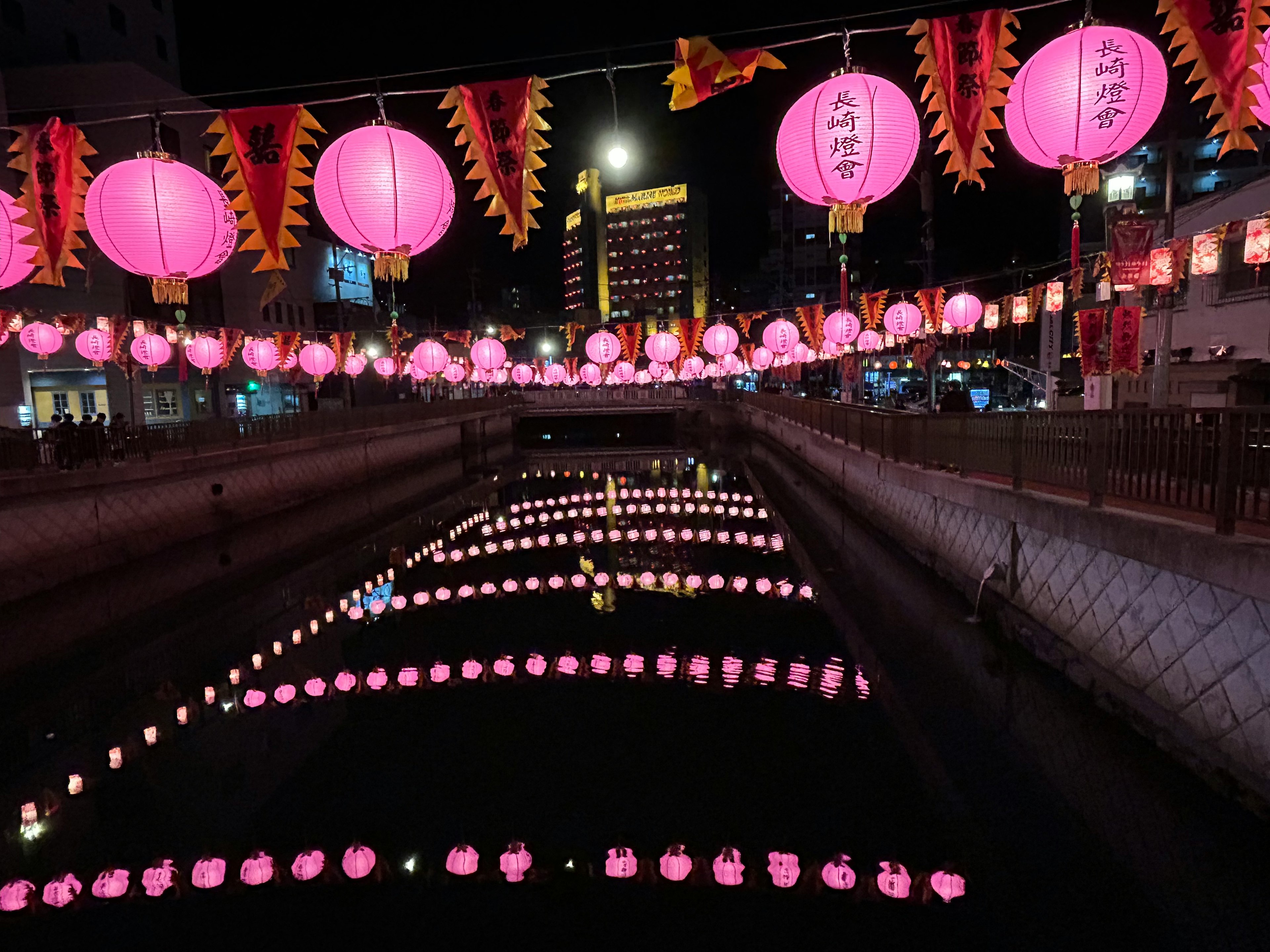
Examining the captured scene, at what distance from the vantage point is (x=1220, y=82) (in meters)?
6.21

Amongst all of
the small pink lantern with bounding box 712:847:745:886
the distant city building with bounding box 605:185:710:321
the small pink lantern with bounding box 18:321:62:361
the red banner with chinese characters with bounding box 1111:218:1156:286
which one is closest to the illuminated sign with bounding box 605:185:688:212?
the distant city building with bounding box 605:185:710:321

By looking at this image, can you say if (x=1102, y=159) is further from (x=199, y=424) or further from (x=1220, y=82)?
(x=199, y=424)

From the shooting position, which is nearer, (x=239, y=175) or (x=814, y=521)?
(x=239, y=175)

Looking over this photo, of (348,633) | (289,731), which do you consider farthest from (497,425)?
(289,731)

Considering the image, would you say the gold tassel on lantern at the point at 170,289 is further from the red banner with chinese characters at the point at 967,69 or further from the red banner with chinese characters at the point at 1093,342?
the red banner with chinese characters at the point at 1093,342

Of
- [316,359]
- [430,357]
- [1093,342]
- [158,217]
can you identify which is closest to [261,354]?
[316,359]

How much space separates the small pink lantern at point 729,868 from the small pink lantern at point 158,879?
4.46m

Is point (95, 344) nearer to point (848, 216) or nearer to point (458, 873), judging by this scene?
point (458, 873)

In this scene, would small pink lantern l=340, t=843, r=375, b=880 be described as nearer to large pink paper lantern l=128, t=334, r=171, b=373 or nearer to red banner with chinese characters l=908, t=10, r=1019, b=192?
red banner with chinese characters l=908, t=10, r=1019, b=192

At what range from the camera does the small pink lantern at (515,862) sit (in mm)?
5641

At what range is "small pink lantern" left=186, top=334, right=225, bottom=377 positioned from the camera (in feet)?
69.3

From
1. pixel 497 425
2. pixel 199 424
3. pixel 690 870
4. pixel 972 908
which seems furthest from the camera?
pixel 497 425

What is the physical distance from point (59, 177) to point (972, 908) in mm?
12098

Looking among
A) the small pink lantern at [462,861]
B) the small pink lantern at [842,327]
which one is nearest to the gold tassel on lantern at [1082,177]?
the small pink lantern at [462,861]
